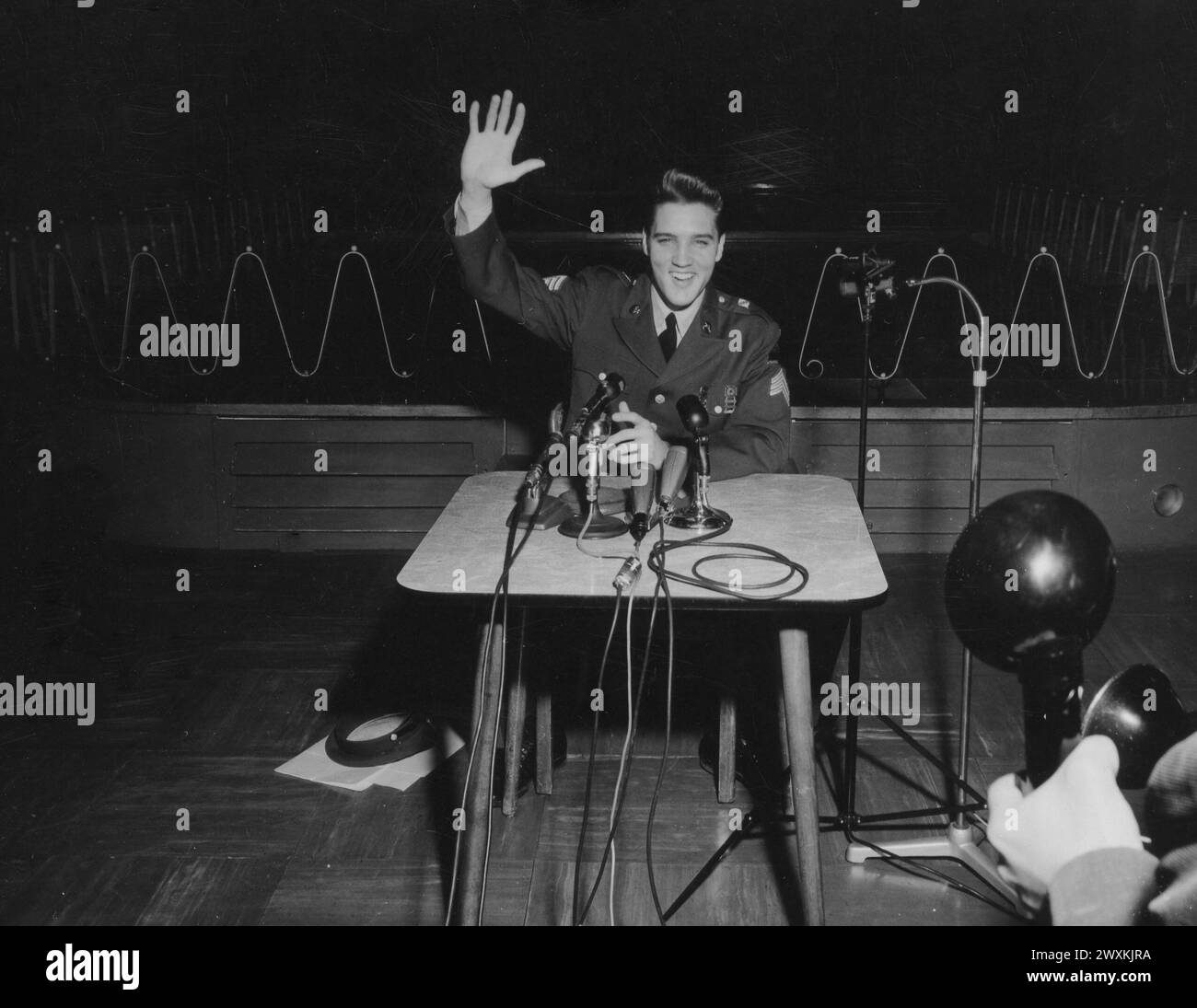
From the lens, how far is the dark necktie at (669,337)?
2465 millimetres

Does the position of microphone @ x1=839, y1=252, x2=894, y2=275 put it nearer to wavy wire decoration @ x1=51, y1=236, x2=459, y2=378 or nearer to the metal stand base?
the metal stand base

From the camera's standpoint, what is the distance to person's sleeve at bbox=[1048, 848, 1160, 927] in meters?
0.98

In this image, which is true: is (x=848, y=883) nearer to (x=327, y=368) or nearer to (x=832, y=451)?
(x=832, y=451)

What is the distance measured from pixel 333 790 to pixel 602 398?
1178 millimetres

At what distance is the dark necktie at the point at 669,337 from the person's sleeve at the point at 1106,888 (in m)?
1.63

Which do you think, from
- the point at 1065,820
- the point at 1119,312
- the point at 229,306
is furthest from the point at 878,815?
the point at 229,306

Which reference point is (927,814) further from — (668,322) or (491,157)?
(491,157)

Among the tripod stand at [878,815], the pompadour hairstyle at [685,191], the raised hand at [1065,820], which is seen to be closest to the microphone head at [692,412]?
the tripod stand at [878,815]

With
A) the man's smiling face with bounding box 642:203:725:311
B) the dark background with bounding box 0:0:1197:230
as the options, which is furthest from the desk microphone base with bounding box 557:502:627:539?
the dark background with bounding box 0:0:1197:230

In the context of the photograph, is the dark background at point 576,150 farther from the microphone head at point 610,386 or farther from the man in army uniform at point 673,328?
the microphone head at point 610,386

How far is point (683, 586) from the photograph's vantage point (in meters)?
1.60

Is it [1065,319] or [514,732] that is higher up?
[1065,319]

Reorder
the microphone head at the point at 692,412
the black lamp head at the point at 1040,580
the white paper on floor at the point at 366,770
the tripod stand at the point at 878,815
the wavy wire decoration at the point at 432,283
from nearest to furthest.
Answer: the black lamp head at the point at 1040,580, the microphone head at the point at 692,412, the tripod stand at the point at 878,815, the white paper on floor at the point at 366,770, the wavy wire decoration at the point at 432,283
